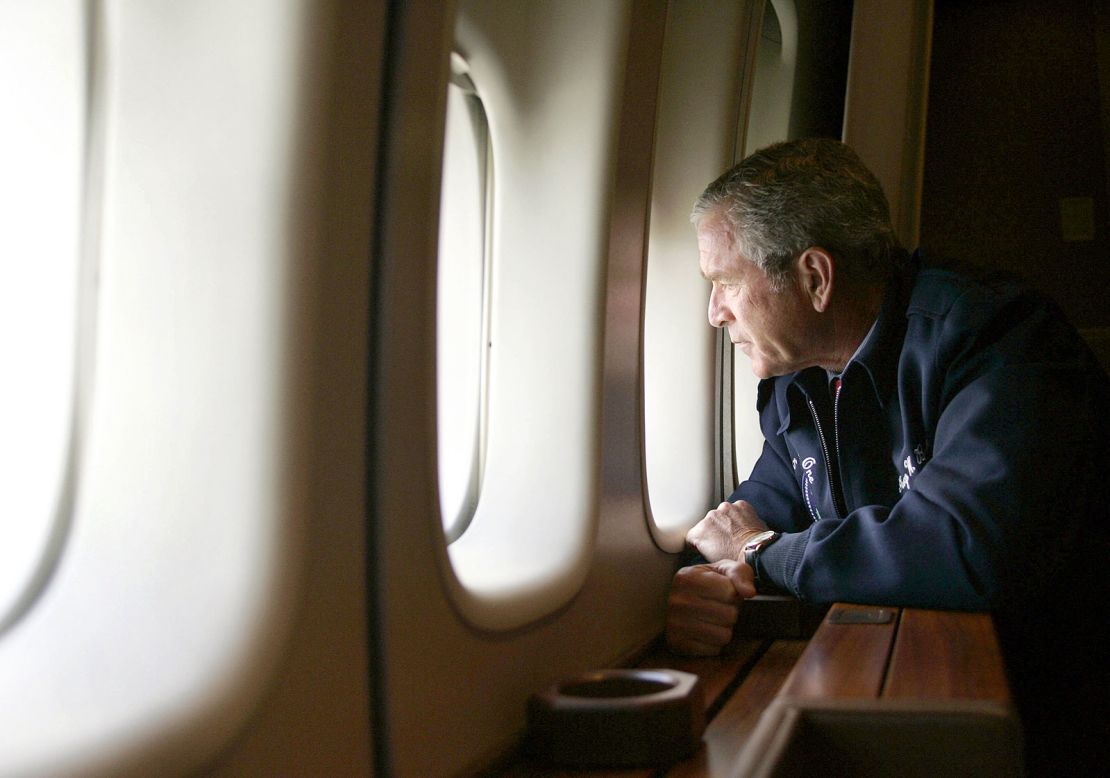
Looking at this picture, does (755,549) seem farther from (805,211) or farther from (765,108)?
(765,108)

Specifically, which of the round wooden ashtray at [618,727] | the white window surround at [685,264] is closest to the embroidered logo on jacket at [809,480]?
the white window surround at [685,264]

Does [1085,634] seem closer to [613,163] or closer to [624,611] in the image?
[624,611]

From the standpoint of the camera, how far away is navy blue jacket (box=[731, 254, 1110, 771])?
153 centimetres

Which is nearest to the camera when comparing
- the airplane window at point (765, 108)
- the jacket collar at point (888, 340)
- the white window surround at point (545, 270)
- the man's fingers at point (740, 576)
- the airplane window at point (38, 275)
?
the airplane window at point (38, 275)

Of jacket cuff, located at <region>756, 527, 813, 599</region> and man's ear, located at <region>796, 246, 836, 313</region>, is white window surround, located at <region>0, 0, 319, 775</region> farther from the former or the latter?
man's ear, located at <region>796, 246, 836, 313</region>

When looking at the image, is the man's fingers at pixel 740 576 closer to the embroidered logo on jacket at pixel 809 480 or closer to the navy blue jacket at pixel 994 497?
the navy blue jacket at pixel 994 497

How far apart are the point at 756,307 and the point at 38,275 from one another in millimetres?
1372

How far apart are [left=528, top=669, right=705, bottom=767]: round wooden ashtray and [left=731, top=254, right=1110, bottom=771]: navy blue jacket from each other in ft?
1.94

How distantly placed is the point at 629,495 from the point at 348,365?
875 millimetres

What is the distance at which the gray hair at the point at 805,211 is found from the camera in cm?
195

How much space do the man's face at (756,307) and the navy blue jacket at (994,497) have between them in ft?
0.43

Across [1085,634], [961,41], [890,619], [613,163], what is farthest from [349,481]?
[961,41]

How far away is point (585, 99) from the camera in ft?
4.88

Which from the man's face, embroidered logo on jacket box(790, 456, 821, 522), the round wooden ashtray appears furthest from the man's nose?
the round wooden ashtray
